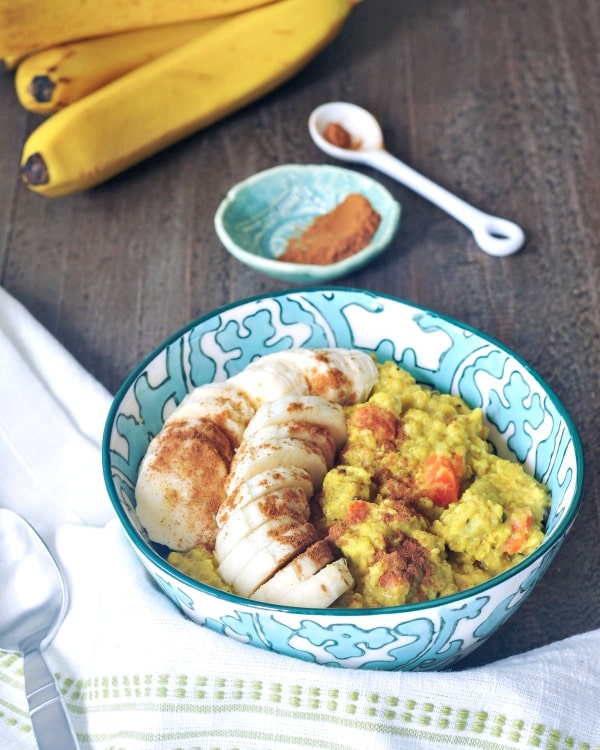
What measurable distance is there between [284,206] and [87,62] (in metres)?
0.74

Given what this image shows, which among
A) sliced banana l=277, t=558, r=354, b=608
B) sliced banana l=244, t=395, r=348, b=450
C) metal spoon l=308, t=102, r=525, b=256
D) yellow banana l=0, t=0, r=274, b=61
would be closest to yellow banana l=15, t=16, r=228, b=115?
yellow banana l=0, t=0, r=274, b=61

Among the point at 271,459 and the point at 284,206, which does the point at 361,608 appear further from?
the point at 284,206

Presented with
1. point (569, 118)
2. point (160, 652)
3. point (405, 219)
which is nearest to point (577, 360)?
point (405, 219)

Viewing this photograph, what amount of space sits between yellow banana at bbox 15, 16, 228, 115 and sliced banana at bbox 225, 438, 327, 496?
1559 millimetres

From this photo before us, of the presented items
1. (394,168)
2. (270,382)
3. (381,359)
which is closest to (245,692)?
(270,382)

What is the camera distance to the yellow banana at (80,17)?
2.68m

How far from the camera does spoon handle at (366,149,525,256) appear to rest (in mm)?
2477

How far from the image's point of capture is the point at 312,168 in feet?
8.59

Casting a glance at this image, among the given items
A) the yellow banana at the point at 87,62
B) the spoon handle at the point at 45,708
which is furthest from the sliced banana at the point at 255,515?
the yellow banana at the point at 87,62

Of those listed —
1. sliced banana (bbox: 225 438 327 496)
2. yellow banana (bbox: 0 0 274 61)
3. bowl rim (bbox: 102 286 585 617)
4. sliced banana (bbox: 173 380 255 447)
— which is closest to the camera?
bowl rim (bbox: 102 286 585 617)

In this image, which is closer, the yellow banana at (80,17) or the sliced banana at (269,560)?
the sliced banana at (269,560)

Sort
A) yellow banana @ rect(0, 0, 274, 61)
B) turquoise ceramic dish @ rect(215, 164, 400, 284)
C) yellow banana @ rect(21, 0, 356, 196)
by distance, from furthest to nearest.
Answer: yellow banana @ rect(0, 0, 274, 61) → yellow banana @ rect(21, 0, 356, 196) → turquoise ceramic dish @ rect(215, 164, 400, 284)

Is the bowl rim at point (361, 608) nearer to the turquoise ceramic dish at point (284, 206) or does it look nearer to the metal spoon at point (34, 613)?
the metal spoon at point (34, 613)

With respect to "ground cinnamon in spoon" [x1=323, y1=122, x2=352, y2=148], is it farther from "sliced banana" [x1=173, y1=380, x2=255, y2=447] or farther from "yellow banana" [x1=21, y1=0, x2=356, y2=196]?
"sliced banana" [x1=173, y1=380, x2=255, y2=447]
